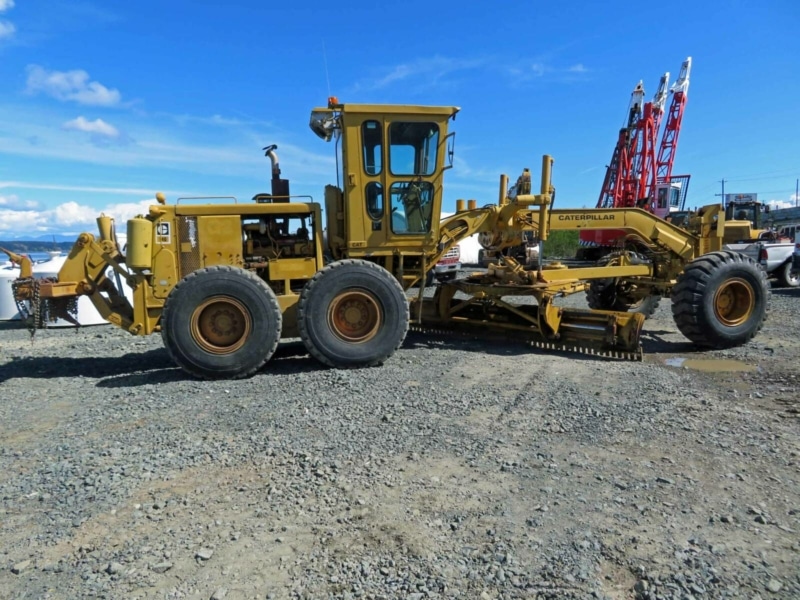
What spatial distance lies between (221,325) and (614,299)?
6.83 m

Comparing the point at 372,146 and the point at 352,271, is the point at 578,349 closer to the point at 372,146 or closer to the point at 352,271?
the point at 352,271

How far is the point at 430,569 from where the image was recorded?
2691 mm

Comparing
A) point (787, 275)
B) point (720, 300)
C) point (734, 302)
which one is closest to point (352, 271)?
point (720, 300)

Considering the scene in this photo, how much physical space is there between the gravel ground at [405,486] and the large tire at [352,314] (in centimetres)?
42

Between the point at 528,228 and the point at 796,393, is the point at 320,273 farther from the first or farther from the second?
the point at 796,393

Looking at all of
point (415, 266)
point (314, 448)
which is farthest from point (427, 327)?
point (314, 448)

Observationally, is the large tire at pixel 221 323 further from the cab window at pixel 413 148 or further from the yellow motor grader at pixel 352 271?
the cab window at pixel 413 148

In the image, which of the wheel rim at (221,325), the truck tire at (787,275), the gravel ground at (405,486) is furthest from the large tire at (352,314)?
the truck tire at (787,275)

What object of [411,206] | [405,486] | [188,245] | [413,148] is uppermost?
[413,148]

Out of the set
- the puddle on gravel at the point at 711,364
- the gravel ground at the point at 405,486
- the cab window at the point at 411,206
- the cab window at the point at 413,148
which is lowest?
the gravel ground at the point at 405,486

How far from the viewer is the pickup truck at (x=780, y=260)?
1576 cm

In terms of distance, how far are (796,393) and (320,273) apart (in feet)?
16.8

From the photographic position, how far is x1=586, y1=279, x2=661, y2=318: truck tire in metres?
9.76

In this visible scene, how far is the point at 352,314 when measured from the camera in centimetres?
670
